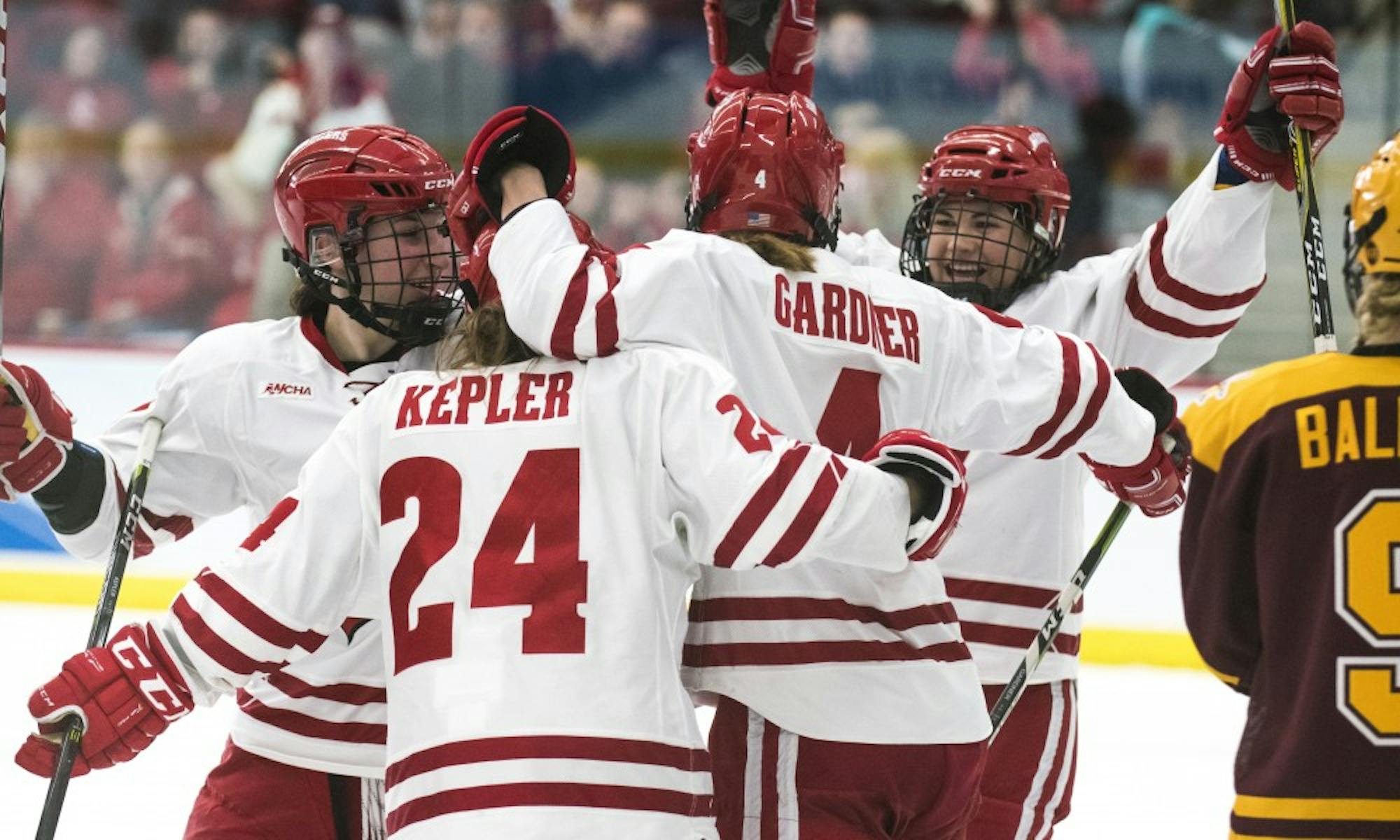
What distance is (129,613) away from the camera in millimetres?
5594

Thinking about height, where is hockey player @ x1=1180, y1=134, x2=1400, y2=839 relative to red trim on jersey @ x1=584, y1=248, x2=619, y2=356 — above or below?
below

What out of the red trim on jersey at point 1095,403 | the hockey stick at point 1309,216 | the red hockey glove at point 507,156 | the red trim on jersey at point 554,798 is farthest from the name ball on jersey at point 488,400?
the hockey stick at point 1309,216

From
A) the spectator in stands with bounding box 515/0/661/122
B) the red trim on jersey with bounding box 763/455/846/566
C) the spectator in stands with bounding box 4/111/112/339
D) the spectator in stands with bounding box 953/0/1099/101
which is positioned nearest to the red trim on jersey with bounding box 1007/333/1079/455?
the red trim on jersey with bounding box 763/455/846/566

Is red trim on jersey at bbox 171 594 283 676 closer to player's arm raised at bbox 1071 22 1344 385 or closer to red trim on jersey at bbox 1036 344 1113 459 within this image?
red trim on jersey at bbox 1036 344 1113 459

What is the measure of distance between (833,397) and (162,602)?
3923mm

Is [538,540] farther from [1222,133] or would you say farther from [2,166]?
[1222,133]

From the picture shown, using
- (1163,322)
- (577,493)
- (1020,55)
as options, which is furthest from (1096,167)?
(577,493)

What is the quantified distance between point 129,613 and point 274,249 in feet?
5.55

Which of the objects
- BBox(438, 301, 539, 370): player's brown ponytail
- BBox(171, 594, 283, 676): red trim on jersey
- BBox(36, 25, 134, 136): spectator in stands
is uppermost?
BBox(438, 301, 539, 370): player's brown ponytail

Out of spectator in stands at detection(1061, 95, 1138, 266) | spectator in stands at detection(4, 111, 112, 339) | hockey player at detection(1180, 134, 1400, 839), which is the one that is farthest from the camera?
spectator in stands at detection(4, 111, 112, 339)

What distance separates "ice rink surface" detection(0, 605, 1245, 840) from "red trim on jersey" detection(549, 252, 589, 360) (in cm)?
229

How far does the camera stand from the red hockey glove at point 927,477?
1929 millimetres

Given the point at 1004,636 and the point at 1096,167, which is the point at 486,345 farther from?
the point at 1096,167

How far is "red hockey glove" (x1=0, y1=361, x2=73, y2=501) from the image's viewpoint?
248cm
